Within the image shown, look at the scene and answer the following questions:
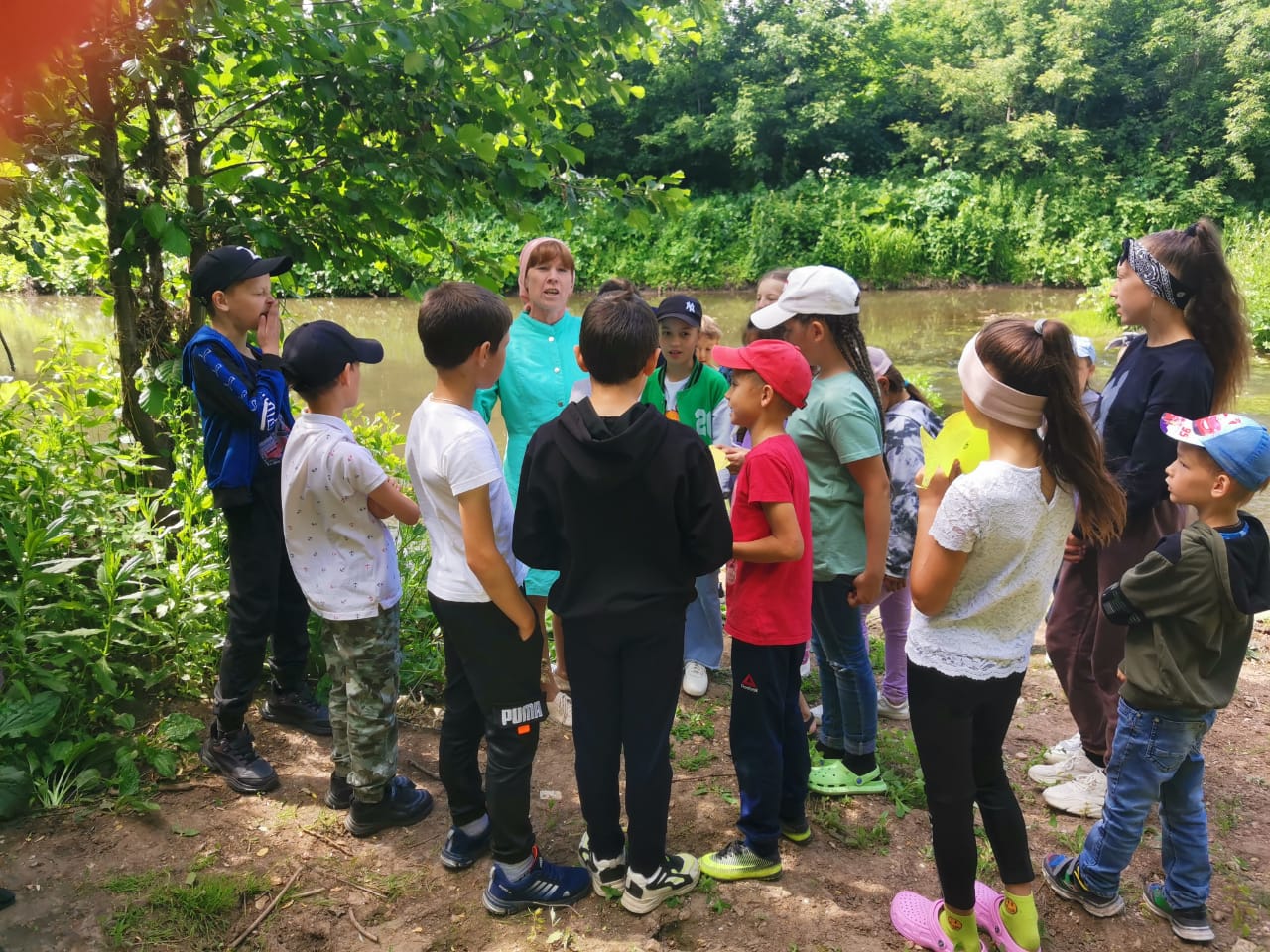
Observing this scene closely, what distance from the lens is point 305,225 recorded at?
157 inches

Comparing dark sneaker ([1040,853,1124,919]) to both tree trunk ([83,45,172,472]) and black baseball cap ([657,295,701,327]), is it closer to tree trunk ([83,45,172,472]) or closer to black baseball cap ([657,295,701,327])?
black baseball cap ([657,295,701,327])

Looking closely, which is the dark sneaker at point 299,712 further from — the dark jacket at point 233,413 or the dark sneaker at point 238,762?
the dark jacket at point 233,413

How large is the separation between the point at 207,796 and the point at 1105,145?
2876cm

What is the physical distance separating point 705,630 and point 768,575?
1.51 m

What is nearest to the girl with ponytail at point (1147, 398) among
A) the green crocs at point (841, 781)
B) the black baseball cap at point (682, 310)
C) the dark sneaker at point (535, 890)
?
the green crocs at point (841, 781)

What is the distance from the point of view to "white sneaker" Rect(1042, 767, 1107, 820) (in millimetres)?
3002

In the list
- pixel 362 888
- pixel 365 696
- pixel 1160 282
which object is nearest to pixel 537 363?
pixel 365 696

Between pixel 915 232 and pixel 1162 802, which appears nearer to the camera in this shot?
pixel 1162 802

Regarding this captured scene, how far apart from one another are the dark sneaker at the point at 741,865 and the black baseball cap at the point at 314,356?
1.79 meters

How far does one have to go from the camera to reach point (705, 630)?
3.92 m

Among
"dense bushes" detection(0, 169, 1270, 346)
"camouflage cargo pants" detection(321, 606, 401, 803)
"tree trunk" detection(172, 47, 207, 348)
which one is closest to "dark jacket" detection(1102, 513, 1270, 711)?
"camouflage cargo pants" detection(321, 606, 401, 803)

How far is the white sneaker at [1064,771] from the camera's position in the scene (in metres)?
3.17

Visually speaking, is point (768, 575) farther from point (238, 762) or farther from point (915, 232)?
point (915, 232)

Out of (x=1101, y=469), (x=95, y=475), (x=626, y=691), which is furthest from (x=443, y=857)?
(x=95, y=475)
